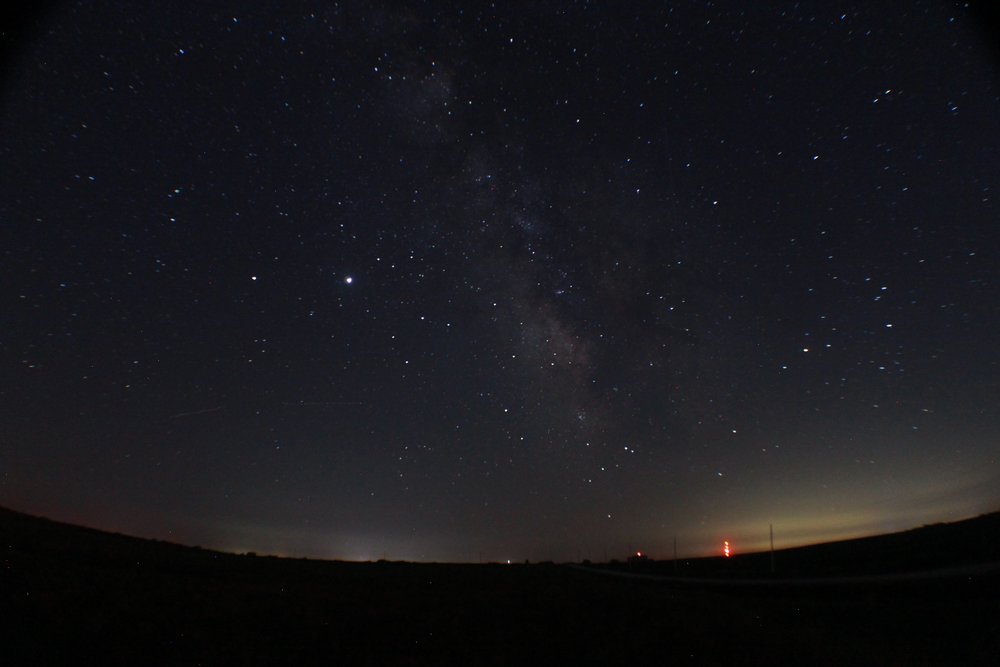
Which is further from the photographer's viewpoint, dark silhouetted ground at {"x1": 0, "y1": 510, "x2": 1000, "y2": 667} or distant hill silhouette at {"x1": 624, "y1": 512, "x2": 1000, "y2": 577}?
distant hill silhouette at {"x1": 624, "y1": 512, "x2": 1000, "y2": 577}

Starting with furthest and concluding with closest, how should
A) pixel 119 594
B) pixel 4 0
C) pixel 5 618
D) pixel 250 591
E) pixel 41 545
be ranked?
1. pixel 41 545
2. pixel 250 591
3. pixel 119 594
4. pixel 4 0
5. pixel 5 618

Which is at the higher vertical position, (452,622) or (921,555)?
(452,622)

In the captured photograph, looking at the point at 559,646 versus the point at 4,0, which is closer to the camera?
the point at 559,646

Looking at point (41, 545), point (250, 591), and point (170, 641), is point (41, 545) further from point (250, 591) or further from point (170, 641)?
point (170, 641)

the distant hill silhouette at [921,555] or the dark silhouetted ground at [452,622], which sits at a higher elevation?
the dark silhouetted ground at [452,622]

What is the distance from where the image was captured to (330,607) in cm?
1426

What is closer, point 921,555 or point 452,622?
point 452,622

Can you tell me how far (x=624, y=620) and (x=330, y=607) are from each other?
8.07m

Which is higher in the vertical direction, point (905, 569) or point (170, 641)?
point (170, 641)

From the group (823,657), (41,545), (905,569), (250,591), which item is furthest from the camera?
(905,569)

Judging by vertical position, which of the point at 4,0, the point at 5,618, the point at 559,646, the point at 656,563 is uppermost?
the point at 4,0

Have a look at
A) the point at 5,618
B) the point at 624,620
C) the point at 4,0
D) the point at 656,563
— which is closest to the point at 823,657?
the point at 624,620

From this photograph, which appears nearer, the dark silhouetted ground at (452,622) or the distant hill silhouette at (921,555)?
the dark silhouetted ground at (452,622)

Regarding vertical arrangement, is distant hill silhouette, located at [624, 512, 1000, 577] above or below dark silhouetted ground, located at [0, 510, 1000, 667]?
below
